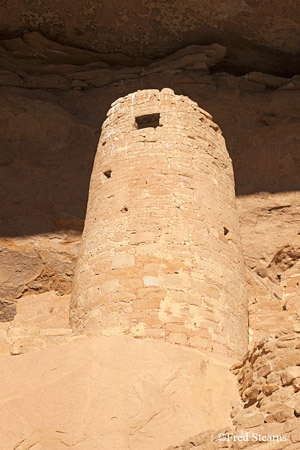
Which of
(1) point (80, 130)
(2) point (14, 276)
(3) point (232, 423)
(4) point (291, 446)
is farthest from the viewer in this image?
(1) point (80, 130)

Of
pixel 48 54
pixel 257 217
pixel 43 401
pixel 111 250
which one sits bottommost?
pixel 43 401

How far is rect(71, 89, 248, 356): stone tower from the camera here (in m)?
7.21

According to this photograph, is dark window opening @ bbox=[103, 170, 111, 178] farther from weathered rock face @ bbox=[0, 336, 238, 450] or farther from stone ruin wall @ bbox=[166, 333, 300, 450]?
stone ruin wall @ bbox=[166, 333, 300, 450]

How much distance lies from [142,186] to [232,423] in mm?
3297

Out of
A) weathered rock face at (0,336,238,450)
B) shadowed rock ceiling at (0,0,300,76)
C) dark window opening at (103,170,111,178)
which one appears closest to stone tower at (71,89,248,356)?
dark window opening at (103,170,111,178)

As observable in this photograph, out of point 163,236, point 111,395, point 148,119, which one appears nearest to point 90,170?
point 148,119

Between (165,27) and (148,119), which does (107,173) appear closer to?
(148,119)

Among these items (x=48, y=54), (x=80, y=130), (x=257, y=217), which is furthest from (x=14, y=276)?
(x=48, y=54)

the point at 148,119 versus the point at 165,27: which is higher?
the point at 165,27

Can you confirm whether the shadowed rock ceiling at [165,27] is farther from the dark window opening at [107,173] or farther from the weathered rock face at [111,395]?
the weathered rock face at [111,395]

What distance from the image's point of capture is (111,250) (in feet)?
25.5

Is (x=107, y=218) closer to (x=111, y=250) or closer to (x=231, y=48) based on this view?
(x=111, y=250)

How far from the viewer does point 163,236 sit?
772 centimetres

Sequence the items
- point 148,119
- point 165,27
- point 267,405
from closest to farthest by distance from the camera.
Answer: point 267,405 → point 148,119 → point 165,27
